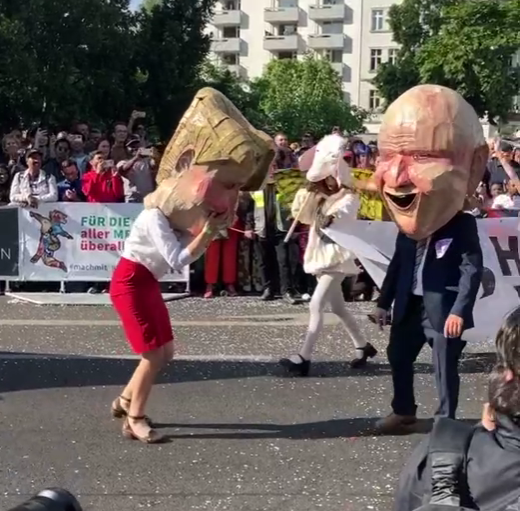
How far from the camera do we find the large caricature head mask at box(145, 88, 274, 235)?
5.48 metres

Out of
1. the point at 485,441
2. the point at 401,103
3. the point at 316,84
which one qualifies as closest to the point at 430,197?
the point at 401,103

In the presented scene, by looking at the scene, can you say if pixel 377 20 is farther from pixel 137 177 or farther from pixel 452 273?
pixel 452 273

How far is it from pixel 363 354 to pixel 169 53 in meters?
19.9

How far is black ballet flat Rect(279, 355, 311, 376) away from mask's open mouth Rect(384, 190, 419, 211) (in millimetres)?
2418

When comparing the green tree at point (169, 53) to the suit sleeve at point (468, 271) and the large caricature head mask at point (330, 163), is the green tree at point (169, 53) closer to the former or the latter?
the large caricature head mask at point (330, 163)

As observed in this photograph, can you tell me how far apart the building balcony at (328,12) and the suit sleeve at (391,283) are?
78.6 meters

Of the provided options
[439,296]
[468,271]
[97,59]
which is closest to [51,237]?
[439,296]

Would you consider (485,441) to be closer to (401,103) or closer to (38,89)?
(401,103)

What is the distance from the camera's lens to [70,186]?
11453 millimetres

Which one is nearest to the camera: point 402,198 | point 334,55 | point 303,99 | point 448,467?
point 448,467

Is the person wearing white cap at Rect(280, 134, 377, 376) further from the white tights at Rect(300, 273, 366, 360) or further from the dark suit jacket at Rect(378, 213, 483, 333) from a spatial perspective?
the dark suit jacket at Rect(378, 213, 483, 333)

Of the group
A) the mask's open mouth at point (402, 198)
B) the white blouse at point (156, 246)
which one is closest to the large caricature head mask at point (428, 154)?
the mask's open mouth at point (402, 198)

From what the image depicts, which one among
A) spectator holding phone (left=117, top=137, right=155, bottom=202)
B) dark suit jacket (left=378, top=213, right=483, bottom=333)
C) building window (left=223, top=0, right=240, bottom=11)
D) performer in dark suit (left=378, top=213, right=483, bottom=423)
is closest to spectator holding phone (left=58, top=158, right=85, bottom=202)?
spectator holding phone (left=117, top=137, right=155, bottom=202)

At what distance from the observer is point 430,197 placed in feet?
16.3
